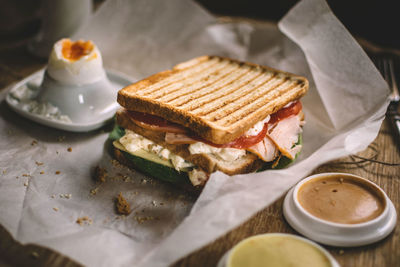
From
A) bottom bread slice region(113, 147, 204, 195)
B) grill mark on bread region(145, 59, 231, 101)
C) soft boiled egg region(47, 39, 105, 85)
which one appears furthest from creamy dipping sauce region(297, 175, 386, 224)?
soft boiled egg region(47, 39, 105, 85)

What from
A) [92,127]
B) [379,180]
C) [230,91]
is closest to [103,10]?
[92,127]

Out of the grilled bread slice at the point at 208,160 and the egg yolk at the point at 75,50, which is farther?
the egg yolk at the point at 75,50

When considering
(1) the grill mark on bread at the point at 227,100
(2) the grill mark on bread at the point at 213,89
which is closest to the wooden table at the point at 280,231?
(1) the grill mark on bread at the point at 227,100

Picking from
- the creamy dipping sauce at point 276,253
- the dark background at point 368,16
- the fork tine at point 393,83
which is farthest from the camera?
the dark background at point 368,16

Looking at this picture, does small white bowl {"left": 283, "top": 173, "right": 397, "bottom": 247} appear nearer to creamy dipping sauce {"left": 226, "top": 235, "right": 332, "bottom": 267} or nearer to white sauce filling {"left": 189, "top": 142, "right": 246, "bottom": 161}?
creamy dipping sauce {"left": 226, "top": 235, "right": 332, "bottom": 267}

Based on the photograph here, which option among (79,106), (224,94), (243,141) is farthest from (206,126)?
(79,106)

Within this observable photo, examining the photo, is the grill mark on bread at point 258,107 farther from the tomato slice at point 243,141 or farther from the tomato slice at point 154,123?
the tomato slice at point 154,123

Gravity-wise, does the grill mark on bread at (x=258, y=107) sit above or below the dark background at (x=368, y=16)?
above
